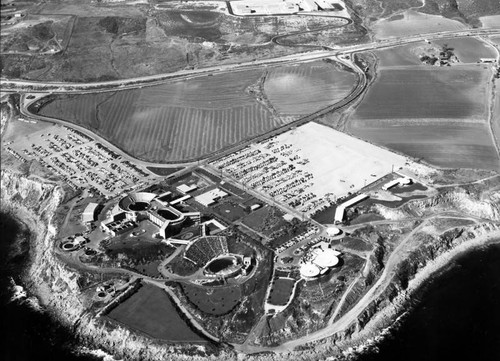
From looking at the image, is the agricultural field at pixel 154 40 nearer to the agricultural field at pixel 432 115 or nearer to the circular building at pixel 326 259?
the agricultural field at pixel 432 115

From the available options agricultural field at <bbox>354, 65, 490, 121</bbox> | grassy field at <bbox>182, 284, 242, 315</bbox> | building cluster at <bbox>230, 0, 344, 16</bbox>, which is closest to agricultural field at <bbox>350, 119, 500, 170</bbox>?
agricultural field at <bbox>354, 65, 490, 121</bbox>

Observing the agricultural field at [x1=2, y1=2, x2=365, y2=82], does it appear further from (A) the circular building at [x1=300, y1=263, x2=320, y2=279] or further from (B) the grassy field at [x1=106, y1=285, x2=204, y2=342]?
(A) the circular building at [x1=300, y1=263, x2=320, y2=279]

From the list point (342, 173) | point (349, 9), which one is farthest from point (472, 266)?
point (349, 9)

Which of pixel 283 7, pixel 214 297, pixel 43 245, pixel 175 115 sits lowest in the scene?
pixel 43 245

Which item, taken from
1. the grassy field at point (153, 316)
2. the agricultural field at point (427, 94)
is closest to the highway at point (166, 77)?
the agricultural field at point (427, 94)

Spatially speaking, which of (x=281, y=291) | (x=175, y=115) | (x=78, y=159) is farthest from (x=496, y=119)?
(x=78, y=159)

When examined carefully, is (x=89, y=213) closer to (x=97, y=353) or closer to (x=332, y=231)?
(x=97, y=353)
